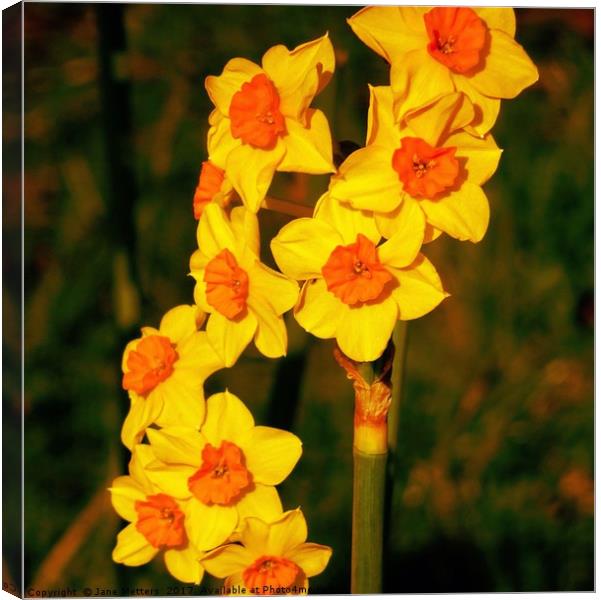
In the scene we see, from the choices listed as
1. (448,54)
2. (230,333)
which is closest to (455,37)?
(448,54)

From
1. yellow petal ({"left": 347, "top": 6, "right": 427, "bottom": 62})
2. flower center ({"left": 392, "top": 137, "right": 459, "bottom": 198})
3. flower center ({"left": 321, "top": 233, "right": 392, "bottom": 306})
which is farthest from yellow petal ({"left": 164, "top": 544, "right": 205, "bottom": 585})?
yellow petal ({"left": 347, "top": 6, "right": 427, "bottom": 62})

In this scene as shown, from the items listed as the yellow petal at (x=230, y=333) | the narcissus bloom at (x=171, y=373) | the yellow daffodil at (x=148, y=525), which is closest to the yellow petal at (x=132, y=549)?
the yellow daffodil at (x=148, y=525)

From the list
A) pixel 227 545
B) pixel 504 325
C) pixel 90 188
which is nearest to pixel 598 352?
pixel 504 325

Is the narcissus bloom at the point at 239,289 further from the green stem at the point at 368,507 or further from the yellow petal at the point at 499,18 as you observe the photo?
the yellow petal at the point at 499,18

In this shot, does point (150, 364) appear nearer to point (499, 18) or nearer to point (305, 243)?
point (305, 243)

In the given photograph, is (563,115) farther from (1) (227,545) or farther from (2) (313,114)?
(1) (227,545)

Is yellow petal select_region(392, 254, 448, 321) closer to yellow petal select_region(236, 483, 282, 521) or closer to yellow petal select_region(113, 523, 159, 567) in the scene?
yellow petal select_region(236, 483, 282, 521)
